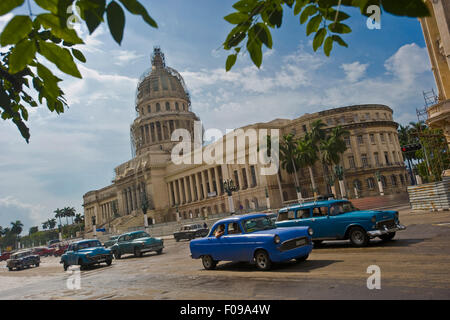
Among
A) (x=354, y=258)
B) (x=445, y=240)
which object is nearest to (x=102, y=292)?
(x=354, y=258)

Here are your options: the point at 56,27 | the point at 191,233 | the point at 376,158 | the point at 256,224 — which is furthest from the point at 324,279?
the point at 376,158

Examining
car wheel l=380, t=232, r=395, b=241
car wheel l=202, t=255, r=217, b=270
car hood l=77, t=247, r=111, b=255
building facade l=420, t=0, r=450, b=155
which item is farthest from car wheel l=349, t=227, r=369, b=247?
building facade l=420, t=0, r=450, b=155

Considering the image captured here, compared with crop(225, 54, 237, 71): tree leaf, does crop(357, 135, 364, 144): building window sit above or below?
above

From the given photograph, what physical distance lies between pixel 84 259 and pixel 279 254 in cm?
1189

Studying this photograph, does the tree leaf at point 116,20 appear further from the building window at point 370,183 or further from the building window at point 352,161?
the building window at point 352,161

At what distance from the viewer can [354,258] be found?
29.4ft

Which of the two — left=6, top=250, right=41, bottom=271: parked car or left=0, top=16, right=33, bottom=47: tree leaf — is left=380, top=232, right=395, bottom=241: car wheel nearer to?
left=0, top=16, right=33, bottom=47: tree leaf

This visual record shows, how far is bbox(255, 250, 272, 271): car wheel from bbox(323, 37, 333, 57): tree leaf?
22.6 feet

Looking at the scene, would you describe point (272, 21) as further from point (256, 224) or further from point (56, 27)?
point (256, 224)

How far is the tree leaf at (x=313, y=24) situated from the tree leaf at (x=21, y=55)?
1.97m

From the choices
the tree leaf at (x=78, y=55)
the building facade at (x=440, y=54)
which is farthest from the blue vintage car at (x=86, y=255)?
the building facade at (x=440, y=54)

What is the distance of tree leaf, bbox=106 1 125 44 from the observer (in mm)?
1751

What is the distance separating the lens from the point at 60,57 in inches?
79.8

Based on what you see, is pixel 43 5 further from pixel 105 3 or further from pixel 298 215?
pixel 298 215
